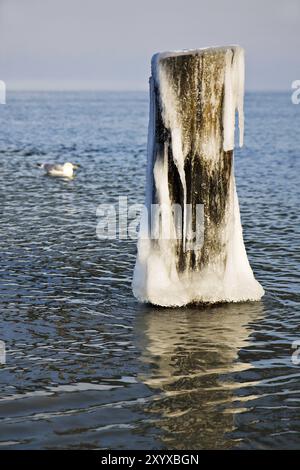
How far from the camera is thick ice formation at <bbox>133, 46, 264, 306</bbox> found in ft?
37.6

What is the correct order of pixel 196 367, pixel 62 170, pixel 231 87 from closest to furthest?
pixel 196 367
pixel 231 87
pixel 62 170

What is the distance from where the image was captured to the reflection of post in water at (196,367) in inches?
316

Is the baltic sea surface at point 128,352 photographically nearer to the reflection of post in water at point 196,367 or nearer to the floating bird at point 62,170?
the reflection of post in water at point 196,367

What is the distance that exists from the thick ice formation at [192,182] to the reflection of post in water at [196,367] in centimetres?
47

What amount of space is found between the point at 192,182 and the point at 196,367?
309 centimetres

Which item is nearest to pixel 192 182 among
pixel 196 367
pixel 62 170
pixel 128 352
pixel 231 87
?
pixel 231 87

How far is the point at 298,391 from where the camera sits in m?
8.98

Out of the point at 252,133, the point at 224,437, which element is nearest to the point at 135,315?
the point at 224,437

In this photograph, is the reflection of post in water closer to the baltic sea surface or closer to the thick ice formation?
the baltic sea surface

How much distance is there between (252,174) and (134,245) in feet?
51.6

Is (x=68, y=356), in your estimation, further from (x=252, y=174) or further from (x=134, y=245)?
(x=252, y=174)

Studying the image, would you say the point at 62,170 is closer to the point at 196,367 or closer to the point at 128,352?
the point at 128,352

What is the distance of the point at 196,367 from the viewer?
969 cm
